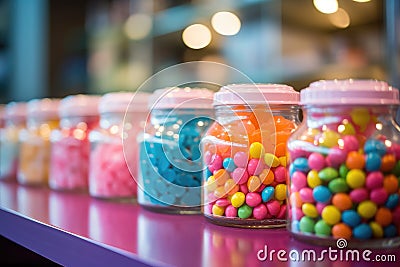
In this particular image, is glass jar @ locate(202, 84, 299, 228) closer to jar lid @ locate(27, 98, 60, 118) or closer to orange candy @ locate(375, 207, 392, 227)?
orange candy @ locate(375, 207, 392, 227)

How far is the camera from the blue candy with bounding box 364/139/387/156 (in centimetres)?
54

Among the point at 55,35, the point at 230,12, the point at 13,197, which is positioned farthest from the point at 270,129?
the point at 55,35

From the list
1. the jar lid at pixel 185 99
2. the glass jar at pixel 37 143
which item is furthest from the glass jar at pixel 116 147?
the glass jar at pixel 37 143

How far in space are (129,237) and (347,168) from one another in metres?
0.24

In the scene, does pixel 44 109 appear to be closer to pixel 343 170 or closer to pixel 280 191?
pixel 280 191

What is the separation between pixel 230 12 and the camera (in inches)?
109

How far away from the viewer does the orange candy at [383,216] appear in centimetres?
53

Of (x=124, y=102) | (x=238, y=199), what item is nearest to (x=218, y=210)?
(x=238, y=199)

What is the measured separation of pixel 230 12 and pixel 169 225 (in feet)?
7.29

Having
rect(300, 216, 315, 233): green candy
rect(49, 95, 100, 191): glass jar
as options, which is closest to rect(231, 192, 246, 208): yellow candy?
rect(300, 216, 315, 233): green candy

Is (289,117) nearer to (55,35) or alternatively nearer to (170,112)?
(170,112)

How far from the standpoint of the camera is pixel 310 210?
554 mm

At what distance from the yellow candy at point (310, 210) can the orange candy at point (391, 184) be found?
0.07 meters

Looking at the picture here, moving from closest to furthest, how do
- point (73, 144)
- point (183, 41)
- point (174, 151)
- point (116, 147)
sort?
point (174, 151) < point (116, 147) < point (73, 144) < point (183, 41)
